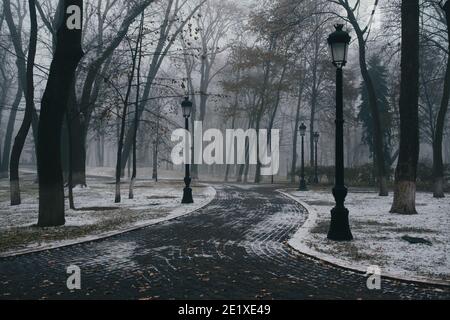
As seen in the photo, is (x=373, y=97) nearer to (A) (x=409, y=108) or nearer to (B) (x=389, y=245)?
(A) (x=409, y=108)

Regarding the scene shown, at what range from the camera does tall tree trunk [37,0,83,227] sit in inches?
412

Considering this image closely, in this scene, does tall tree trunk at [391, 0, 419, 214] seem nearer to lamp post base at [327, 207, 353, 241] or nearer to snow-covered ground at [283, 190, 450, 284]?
snow-covered ground at [283, 190, 450, 284]

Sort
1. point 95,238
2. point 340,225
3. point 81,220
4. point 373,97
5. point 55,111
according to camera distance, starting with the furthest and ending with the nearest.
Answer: point 373,97, point 81,220, point 55,111, point 95,238, point 340,225

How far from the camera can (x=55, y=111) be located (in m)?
10.5

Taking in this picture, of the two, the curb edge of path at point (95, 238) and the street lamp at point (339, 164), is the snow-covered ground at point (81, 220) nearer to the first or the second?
the curb edge of path at point (95, 238)

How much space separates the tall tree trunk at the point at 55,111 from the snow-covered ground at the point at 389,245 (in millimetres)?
6444

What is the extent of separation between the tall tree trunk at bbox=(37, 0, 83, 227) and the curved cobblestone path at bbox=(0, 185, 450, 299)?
8.48 ft

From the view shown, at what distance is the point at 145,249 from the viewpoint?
798cm

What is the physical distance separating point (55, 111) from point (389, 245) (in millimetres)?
8682

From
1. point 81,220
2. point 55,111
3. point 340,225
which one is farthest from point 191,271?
point 81,220

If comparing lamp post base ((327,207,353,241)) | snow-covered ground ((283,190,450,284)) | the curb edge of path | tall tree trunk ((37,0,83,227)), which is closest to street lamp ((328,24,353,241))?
lamp post base ((327,207,353,241))
